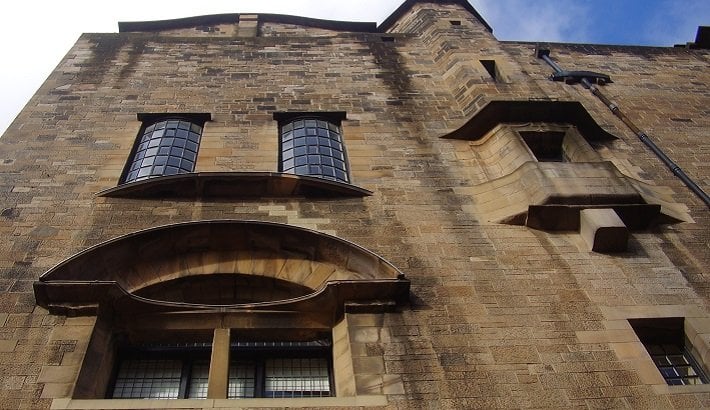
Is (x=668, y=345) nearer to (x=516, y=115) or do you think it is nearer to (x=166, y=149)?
(x=516, y=115)

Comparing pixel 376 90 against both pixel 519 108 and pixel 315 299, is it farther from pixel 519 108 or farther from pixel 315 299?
pixel 315 299

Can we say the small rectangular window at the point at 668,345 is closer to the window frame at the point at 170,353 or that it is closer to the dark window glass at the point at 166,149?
the window frame at the point at 170,353

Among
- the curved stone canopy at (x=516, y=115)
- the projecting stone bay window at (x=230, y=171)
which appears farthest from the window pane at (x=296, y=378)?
the curved stone canopy at (x=516, y=115)

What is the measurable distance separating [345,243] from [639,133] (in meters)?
6.73

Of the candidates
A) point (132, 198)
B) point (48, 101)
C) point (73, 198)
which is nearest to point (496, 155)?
point (132, 198)

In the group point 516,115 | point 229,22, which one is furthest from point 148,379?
point 229,22

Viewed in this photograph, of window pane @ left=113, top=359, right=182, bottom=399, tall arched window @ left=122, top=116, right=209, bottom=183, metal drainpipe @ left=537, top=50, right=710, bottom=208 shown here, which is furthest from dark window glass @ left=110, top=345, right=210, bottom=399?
metal drainpipe @ left=537, top=50, right=710, bottom=208

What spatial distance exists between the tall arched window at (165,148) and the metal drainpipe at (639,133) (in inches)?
303

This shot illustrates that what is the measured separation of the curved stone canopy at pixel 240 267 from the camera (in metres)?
7.47

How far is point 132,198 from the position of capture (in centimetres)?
932

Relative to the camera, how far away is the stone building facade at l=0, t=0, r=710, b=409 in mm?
6707

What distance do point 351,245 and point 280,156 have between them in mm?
3301

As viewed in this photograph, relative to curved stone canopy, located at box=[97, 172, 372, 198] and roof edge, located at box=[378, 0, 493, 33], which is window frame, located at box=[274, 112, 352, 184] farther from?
roof edge, located at box=[378, 0, 493, 33]

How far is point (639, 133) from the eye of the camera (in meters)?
12.1
